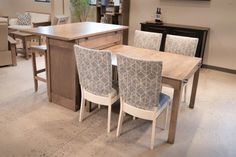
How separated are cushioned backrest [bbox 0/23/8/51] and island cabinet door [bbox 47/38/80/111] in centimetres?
190

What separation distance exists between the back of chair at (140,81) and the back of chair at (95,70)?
171 mm

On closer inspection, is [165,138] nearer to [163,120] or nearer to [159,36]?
[163,120]

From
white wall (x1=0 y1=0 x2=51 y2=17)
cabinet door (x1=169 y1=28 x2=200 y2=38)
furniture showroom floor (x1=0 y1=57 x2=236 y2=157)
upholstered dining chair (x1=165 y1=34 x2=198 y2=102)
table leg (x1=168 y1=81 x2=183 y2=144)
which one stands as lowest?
furniture showroom floor (x1=0 y1=57 x2=236 y2=157)

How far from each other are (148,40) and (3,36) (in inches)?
112

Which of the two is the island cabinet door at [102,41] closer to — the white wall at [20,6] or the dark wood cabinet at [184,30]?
the dark wood cabinet at [184,30]

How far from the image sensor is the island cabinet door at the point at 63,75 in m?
2.95

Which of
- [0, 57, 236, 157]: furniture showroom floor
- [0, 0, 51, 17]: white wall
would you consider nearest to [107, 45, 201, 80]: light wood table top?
[0, 57, 236, 157]: furniture showroom floor

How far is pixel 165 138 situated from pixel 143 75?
0.89 m

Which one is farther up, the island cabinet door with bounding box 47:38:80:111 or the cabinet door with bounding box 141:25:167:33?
the cabinet door with bounding box 141:25:167:33

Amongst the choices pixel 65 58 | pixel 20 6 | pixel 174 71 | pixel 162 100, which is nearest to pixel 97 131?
pixel 162 100

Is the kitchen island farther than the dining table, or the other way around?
the kitchen island

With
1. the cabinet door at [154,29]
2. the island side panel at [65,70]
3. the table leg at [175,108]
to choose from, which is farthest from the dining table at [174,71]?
the cabinet door at [154,29]

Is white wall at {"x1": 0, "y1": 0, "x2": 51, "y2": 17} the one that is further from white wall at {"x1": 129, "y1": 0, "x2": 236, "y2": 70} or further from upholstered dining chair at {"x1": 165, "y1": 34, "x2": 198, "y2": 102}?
upholstered dining chair at {"x1": 165, "y1": 34, "x2": 198, "y2": 102}

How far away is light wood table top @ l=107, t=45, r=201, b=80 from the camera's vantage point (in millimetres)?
2401
